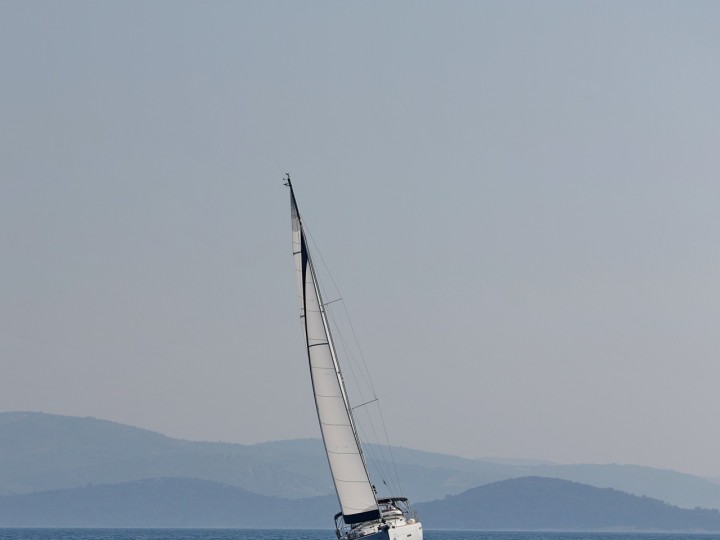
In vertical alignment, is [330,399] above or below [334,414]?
above

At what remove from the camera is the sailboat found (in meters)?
63.5

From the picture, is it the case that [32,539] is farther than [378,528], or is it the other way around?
[32,539]

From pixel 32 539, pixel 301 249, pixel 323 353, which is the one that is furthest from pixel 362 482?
pixel 32 539

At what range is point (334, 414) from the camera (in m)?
63.7

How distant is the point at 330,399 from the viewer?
63.6m

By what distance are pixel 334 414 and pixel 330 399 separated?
0.76 meters

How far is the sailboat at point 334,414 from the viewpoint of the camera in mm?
63500

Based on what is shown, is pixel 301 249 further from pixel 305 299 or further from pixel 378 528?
pixel 378 528

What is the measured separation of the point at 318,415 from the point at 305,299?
221 inches

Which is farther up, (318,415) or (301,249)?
(301,249)

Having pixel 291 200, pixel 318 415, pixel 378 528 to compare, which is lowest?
pixel 378 528

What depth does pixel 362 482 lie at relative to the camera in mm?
64375

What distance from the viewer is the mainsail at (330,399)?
63562mm

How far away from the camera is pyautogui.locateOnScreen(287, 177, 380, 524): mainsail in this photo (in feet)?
209
